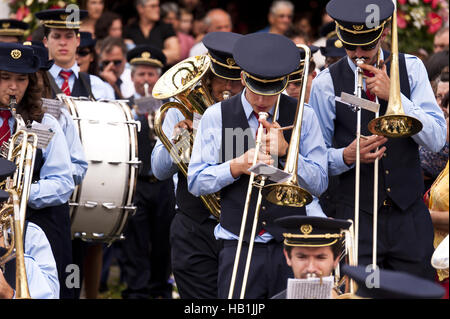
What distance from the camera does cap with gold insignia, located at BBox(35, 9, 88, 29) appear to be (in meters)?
9.11

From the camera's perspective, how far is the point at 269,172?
583 cm

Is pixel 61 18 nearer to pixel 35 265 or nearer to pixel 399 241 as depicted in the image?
pixel 35 265

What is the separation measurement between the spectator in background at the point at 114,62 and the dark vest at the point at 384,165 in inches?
170

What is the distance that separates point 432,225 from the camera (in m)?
6.46

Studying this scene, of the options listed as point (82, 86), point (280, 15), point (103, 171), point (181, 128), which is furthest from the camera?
point (280, 15)

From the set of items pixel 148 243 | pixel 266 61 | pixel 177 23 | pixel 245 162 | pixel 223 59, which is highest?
pixel 266 61

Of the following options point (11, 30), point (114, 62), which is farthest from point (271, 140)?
point (114, 62)

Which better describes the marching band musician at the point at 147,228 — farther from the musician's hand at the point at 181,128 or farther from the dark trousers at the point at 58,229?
the musician's hand at the point at 181,128

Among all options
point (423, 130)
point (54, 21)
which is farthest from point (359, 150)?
point (54, 21)

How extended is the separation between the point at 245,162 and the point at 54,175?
1.73 m

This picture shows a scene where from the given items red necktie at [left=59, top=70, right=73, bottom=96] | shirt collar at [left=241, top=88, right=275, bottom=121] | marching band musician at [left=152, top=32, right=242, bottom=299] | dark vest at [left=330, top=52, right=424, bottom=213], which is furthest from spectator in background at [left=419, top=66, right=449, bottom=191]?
red necktie at [left=59, top=70, right=73, bottom=96]

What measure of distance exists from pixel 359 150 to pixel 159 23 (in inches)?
256

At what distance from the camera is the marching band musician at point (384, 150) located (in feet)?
20.5

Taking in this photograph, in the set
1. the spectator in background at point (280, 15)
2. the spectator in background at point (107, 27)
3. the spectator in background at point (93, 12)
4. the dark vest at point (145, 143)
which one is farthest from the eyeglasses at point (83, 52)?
the spectator in background at point (280, 15)
